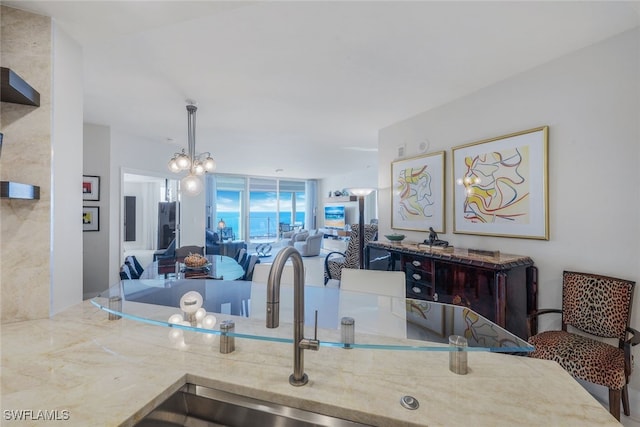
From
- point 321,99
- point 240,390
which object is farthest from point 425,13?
point 240,390

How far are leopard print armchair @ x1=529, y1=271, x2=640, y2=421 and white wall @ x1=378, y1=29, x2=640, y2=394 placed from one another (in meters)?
0.12

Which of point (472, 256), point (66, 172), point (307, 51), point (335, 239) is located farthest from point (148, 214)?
point (472, 256)

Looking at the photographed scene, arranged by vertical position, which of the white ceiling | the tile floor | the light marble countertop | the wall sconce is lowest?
the tile floor

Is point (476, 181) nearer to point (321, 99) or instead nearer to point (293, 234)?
point (321, 99)

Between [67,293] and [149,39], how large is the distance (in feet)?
5.82

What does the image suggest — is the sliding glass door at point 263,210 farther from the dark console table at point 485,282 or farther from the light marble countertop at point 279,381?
the light marble countertop at point 279,381

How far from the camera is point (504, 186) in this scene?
2545 millimetres

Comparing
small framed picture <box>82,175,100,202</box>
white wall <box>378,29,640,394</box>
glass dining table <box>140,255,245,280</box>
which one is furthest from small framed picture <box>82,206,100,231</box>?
white wall <box>378,29,640,394</box>

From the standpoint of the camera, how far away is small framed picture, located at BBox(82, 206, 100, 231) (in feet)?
13.0

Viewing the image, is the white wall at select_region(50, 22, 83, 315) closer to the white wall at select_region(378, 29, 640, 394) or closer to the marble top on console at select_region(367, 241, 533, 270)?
the marble top on console at select_region(367, 241, 533, 270)

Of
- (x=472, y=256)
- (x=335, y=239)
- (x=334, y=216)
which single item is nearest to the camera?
(x=472, y=256)

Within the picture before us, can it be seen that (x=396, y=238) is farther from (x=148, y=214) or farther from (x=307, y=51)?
(x=148, y=214)

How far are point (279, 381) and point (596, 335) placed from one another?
95.2 inches

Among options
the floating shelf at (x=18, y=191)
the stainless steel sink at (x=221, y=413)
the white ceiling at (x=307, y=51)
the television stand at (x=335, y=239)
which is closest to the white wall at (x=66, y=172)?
the floating shelf at (x=18, y=191)
